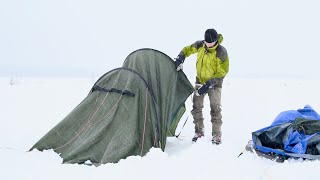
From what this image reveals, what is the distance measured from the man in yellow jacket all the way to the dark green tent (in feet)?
2.05

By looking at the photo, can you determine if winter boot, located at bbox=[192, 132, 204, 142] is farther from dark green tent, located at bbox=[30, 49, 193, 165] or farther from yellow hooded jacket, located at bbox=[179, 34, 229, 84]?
yellow hooded jacket, located at bbox=[179, 34, 229, 84]

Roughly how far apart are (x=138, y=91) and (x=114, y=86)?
1.21ft

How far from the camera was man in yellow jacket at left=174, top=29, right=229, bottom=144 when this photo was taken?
18.1ft

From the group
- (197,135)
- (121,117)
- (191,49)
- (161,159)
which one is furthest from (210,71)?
(161,159)

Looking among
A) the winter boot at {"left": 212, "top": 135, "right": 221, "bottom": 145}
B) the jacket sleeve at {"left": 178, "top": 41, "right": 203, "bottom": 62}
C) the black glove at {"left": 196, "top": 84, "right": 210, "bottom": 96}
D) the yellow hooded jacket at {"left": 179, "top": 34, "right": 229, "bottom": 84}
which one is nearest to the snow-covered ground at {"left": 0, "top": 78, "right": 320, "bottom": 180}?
the winter boot at {"left": 212, "top": 135, "right": 221, "bottom": 145}

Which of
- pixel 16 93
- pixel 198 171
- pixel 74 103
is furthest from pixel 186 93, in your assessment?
pixel 16 93

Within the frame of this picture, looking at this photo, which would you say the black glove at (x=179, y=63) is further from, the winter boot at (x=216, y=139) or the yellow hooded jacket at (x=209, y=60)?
the winter boot at (x=216, y=139)

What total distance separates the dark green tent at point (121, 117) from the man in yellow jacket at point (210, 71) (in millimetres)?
624

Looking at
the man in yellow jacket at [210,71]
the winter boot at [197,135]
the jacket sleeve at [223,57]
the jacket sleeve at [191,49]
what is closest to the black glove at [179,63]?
the man in yellow jacket at [210,71]

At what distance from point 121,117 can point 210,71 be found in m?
1.86

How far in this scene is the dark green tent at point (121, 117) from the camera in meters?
4.30

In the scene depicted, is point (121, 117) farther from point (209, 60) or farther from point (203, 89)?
point (209, 60)

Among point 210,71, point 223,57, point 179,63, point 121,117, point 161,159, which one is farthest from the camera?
point 210,71

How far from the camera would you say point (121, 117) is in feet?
15.2
